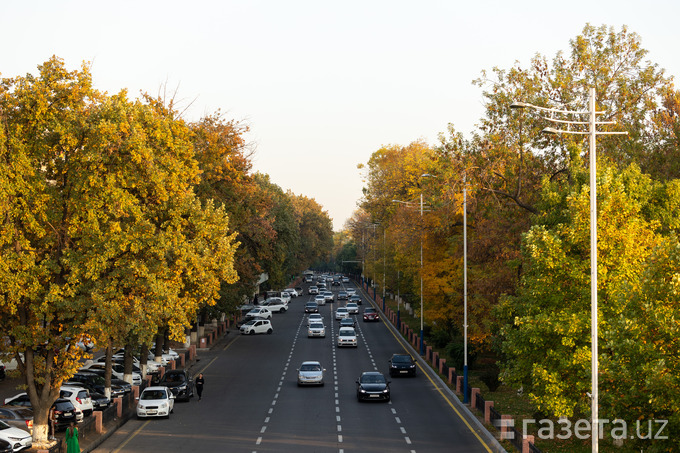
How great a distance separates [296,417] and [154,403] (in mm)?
6366

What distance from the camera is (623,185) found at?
24609 mm

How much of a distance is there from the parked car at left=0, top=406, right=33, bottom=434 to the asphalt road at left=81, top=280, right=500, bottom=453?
3.47 metres

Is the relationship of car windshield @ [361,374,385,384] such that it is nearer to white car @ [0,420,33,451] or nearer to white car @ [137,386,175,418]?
white car @ [137,386,175,418]

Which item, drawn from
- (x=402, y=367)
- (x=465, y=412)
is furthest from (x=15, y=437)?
(x=402, y=367)

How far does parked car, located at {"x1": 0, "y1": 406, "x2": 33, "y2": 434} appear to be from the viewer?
3052cm

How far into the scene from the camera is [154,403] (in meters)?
34.4

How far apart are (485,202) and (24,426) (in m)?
24.4

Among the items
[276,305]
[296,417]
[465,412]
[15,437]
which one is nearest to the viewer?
[15,437]

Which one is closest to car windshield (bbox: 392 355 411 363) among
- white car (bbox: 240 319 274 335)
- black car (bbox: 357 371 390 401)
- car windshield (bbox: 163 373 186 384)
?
black car (bbox: 357 371 390 401)

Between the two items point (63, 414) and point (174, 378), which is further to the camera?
point (174, 378)

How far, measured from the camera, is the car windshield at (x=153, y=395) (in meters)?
35.0

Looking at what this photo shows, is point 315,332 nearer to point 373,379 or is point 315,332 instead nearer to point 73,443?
point 373,379

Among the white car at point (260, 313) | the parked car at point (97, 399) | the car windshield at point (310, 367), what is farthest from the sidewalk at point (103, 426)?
the white car at point (260, 313)

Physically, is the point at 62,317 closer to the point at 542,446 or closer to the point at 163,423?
the point at 163,423
